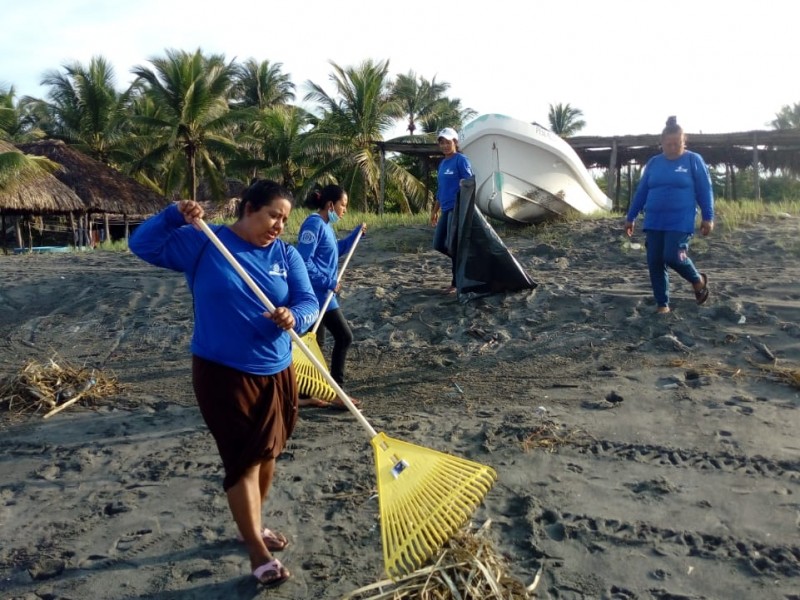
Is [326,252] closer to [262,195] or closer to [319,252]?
[319,252]

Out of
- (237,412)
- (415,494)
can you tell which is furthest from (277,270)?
(415,494)

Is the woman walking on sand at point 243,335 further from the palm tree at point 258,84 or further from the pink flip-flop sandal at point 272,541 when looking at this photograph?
the palm tree at point 258,84

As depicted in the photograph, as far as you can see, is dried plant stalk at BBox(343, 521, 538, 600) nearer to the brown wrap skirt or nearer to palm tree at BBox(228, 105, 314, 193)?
the brown wrap skirt

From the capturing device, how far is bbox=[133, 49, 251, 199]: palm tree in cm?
2330

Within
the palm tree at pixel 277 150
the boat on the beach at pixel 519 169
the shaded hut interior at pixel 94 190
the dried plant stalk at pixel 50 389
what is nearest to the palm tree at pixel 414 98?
the palm tree at pixel 277 150

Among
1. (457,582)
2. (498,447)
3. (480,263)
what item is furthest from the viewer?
(480,263)

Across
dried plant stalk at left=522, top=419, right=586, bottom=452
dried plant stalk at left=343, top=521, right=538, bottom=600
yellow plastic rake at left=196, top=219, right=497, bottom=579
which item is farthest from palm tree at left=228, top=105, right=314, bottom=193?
dried plant stalk at left=343, top=521, right=538, bottom=600

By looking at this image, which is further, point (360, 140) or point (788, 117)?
point (788, 117)

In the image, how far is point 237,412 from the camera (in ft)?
7.84

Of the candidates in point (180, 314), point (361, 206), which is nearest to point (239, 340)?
point (180, 314)

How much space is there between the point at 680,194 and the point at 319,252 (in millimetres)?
3116

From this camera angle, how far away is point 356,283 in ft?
25.8

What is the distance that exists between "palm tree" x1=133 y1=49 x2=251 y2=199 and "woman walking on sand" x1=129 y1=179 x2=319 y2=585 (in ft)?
71.8

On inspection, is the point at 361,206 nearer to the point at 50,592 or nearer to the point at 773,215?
the point at 773,215
